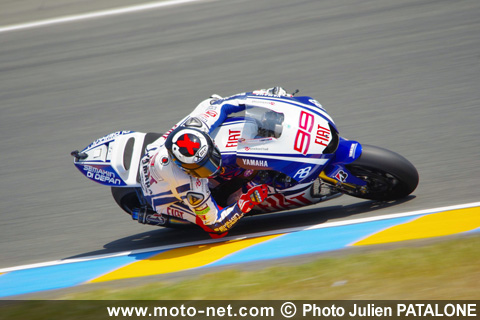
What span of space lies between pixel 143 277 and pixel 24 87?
16.9ft

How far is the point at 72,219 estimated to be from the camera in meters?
6.09

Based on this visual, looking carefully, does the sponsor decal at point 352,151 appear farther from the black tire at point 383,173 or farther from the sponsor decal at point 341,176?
the sponsor decal at point 341,176

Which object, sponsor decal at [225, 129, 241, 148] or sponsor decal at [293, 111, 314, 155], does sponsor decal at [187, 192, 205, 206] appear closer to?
sponsor decal at [225, 129, 241, 148]

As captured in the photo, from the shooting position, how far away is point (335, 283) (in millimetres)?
4098

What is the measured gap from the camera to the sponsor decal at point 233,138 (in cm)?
499

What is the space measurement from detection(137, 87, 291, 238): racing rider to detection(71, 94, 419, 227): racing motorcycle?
0.36 ft

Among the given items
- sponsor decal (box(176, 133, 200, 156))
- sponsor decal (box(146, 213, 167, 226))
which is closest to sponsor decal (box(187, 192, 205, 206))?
sponsor decal (box(176, 133, 200, 156))

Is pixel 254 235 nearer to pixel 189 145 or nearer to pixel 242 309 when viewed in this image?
pixel 189 145

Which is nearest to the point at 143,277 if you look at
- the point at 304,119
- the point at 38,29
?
the point at 304,119

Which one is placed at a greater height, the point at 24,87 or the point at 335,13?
the point at 335,13

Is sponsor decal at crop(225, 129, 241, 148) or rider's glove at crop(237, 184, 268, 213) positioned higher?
sponsor decal at crop(225, 129, 241, 148)

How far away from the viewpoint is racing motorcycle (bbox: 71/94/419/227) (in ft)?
15.9

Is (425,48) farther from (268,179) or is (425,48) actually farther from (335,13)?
(268,179)

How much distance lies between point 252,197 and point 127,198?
130cm
